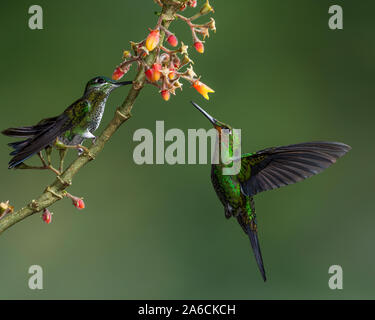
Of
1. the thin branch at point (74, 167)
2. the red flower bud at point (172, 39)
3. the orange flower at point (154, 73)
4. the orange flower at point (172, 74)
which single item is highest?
the red flower bud at point (172, 39)

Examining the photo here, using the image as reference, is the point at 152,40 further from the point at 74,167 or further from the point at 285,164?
the point at 285,164

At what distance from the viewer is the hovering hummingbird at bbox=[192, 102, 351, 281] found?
1170mm

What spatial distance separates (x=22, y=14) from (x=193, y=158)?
3.67 m

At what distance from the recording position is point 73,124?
0.96 m

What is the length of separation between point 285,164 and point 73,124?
0.65m

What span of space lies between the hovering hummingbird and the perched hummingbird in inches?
8.9

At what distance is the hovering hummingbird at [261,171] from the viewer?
1.17 metres

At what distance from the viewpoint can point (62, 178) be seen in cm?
80

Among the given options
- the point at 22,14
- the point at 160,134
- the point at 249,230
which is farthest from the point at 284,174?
the point at 22,14

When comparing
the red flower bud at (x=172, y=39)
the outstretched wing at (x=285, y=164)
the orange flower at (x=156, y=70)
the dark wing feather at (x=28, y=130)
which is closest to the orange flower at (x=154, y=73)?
the orange flower at (x=156, y=70)

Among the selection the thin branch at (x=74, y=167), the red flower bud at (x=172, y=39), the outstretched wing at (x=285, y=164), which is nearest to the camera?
the thin branch at (x=74, y=167)

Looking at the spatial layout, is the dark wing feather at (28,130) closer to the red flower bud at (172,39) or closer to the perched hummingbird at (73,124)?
the perched hummingbird at (73,124)

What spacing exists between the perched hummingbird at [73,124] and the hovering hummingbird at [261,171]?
225 millimetres

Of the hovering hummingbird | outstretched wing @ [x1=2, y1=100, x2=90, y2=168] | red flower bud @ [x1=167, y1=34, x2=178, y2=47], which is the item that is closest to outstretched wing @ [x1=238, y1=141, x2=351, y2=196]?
the hovering hummingbird
